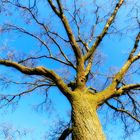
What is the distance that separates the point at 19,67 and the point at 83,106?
1855 millimetres

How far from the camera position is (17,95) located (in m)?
10.7

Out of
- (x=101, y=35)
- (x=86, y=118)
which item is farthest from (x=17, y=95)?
(x=86, y=118)

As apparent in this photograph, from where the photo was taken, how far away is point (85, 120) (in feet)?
23.8

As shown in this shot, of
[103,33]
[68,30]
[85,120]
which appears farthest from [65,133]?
[103,33]

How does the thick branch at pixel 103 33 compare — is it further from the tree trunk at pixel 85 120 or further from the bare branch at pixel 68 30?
the tree trunk at pixel 85 120

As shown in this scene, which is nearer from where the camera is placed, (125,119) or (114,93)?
(114,93)

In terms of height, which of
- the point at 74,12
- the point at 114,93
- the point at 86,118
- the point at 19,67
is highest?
the point at 74,12

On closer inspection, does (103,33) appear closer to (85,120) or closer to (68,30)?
(68,30)

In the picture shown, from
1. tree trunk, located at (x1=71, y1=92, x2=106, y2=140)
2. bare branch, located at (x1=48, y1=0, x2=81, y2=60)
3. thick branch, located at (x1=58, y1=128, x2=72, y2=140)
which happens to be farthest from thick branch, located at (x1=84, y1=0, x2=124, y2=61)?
thick branch, located at (x1=58, y1=128, x2=72, y2=140)

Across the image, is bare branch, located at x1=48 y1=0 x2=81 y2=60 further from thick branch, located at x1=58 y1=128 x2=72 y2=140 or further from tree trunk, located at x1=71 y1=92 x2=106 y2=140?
thick branch, located at x1=58 y1=128 x2=72 y2=140

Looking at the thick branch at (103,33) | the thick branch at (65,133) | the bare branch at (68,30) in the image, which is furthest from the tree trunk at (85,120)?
the thick branch at (103,33)

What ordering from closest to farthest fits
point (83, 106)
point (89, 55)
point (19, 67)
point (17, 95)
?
point (83, 106) → point (19, 67) → point (89, 55) → point (17, 95)

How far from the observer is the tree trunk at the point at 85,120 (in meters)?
7.02

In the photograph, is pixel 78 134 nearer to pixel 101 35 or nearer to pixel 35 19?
pixel 101 35
